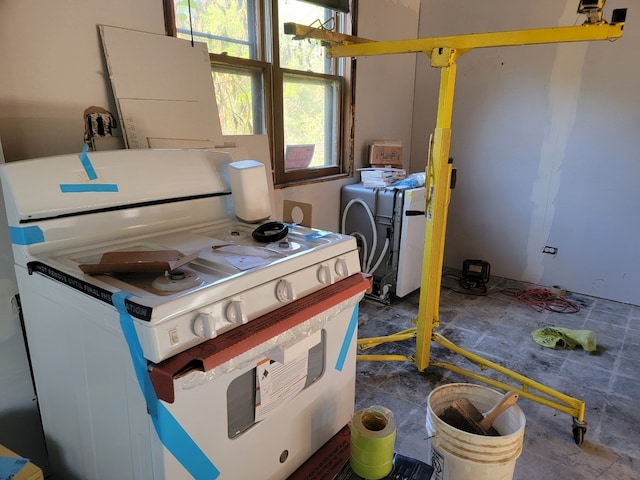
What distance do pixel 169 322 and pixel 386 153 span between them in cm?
316

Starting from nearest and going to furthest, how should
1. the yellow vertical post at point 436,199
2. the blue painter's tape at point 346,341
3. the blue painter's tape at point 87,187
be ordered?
the blue painter's tape at point 87,187, the blue painter's tape at point 346,341, the yellow vertical post at point 436,199

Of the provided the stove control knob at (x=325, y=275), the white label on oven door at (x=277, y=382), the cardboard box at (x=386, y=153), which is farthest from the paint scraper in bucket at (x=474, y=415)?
the cardboard box at (x=386, y=153)

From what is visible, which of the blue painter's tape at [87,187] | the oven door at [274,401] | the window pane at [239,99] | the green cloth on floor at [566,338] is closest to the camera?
the oven door at [274,401]

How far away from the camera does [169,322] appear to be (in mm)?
955

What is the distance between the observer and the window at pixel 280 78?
249 cm

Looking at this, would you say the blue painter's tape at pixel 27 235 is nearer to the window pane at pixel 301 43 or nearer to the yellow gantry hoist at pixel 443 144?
the yellow gantry hoist at pixel 443 144

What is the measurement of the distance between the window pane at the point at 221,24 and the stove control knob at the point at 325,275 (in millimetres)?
1614

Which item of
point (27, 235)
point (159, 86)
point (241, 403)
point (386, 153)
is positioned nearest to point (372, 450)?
point (241, 403)

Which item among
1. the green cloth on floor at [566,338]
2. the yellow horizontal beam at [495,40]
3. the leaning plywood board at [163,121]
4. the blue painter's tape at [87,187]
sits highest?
the yellow horizontal beam at [495,40]

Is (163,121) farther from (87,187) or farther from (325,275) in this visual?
(325,275)

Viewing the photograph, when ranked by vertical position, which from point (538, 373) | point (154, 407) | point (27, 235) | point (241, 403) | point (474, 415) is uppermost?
point (27, 235)

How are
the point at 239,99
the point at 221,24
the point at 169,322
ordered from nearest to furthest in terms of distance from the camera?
the point at 169,322
the point at 221,24
the point at 239,99

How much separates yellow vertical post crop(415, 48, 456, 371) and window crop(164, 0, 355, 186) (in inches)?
37.0

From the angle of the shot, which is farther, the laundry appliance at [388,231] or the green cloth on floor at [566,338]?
the laundry appliance at [388,231]
